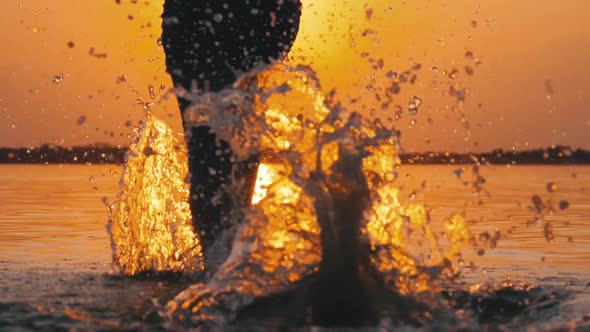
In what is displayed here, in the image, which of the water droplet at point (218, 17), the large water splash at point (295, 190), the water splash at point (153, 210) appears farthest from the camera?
the water splash at point (153, 210)

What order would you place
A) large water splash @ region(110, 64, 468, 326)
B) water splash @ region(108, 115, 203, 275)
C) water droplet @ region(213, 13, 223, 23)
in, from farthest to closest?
1. water splash @ region(108, 115, 203, 275)
2. water droplet @ region(213, 13, 223, 23)
3. large water splash @ region(110, 64, 468, 326)

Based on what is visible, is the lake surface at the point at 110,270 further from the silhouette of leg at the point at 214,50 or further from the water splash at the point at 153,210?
the silhouette of leg at the point at 214,50

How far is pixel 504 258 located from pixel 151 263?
440cm

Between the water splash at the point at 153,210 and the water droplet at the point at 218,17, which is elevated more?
the water droplet at the point at 218,17

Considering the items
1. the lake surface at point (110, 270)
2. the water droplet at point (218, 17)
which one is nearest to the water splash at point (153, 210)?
the lake surface at point (110, 270)

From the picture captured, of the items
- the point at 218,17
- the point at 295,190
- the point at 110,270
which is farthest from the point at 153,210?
the point at 295,190

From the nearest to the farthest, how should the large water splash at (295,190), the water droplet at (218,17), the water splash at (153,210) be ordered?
the large water splash at (295,190) < the water droplet at (218,17) < the water splash at (153,210)

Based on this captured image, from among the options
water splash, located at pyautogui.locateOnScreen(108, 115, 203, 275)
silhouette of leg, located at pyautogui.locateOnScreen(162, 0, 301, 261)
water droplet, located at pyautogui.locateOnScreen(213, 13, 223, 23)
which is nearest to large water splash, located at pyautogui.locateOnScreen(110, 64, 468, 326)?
silhouette of leg, located at pyautogui.locateOnScreen(162, 0, 301, 261)

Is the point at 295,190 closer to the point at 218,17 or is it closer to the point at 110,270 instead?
the point at 218,17

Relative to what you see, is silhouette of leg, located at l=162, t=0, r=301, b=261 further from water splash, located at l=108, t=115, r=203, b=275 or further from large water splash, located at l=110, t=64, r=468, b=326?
water splash, located at l=108, t=115, r=203, b=275

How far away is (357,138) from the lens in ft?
24.2

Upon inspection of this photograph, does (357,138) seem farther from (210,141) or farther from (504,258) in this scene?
(504,258)

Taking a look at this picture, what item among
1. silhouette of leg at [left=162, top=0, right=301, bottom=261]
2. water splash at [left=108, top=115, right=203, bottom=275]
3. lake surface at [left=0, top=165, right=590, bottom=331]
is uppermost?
silhouette of leg at [left=162, top=0, right=301, bottom=261]

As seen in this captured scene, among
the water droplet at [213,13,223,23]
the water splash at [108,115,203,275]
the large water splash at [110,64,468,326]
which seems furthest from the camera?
the water splash at [108,115,203,275]
